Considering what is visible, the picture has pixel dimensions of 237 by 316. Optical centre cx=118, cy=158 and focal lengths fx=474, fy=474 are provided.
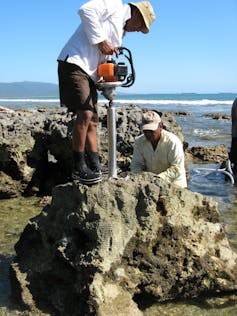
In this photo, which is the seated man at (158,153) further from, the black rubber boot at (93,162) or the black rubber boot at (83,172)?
the black rubber boot at (83,172)

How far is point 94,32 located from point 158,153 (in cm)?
176

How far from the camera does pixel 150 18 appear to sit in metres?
4.61

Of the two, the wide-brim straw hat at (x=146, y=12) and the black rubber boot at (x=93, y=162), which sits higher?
the wide-brim straw hat at (x=146, y=12)

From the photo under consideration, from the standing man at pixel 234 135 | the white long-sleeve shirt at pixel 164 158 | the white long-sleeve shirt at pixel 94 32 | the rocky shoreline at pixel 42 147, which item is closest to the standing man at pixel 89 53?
the white long-sleeve shirt at pixel 94 32

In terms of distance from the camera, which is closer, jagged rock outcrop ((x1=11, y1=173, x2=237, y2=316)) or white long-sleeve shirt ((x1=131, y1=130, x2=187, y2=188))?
jagged rock outcrop ((x1=11, y1=173, x2=237, y2=316))

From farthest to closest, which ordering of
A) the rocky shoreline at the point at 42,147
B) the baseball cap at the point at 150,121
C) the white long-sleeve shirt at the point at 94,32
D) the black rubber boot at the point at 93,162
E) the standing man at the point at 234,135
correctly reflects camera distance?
the rocky shoreline at the point at 42,147 < the standing man at the point at 234,135 < the baseball cap at the point at 150,121 < the black rubber boot at the point at 93,162 < the white long-sleeve shirt at the point at 94,32

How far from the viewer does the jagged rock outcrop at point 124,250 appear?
415 centimetres


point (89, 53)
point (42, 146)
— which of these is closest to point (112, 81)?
point (89, 53)

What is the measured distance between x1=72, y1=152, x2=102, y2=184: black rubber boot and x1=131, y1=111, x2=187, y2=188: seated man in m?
1.02

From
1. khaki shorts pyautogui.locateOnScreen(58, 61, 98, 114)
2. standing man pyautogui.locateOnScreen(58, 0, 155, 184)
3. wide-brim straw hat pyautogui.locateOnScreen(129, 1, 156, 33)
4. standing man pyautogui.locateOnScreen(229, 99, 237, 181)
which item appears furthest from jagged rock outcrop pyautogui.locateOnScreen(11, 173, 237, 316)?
standing man pyautogui.locateOnScreen(229, 99, 237, 181)

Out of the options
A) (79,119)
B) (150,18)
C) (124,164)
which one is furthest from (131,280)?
(124,164)

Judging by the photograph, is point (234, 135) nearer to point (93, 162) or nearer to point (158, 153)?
point (158, 153)

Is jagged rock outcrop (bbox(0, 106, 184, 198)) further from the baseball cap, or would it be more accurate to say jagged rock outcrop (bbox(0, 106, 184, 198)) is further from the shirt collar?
the shirt collar

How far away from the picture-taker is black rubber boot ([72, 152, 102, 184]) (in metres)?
4.41
